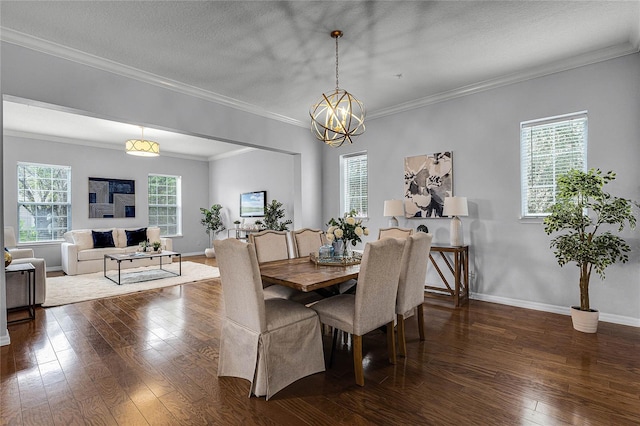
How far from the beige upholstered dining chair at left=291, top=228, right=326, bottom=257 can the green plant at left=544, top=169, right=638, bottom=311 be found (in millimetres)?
2449

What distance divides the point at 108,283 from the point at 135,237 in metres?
1.92

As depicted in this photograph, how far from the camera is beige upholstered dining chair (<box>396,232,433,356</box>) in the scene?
2.59m

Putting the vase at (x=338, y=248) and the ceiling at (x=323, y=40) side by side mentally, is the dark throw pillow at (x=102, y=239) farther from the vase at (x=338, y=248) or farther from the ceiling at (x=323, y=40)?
the vase at (x=338, y=248)

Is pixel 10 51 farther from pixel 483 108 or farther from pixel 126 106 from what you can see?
pixel 483 108

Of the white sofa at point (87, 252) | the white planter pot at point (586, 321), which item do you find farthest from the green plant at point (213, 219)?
the white planter pot at point (586, 321)

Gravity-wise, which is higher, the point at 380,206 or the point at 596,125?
the point at 596,125

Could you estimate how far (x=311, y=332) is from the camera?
2.26 meters

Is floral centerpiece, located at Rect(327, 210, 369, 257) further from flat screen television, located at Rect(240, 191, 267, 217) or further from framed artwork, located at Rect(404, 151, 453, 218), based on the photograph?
flat screen television, located at Rect(240, 191, 267, 217)

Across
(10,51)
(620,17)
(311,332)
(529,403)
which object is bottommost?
(529,403)

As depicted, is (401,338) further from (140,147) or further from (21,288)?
(140,147)

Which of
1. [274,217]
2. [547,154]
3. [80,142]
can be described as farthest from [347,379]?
[80,142]

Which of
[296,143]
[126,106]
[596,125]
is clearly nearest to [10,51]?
[126,106]

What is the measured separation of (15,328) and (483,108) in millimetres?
5929

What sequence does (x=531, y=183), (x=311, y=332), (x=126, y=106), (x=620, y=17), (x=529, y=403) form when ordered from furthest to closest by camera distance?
(x=531, y=183)
(x=126, y=106)
(x=620, y=17)
(x=311, y=332)
(x=529, y=403)
